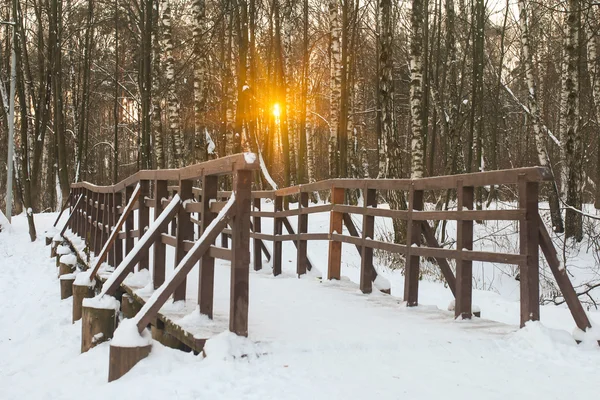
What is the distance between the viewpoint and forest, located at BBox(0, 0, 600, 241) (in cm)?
1410

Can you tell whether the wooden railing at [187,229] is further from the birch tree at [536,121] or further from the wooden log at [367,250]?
the birch tree at [536,121]

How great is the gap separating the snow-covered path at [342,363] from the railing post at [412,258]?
0.17m

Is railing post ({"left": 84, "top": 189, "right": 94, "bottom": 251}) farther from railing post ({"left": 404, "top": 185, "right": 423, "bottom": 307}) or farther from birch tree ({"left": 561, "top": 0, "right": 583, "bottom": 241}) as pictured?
birch tree ({"left": 561, "top": 0, "right": 583, "bottom": 241})

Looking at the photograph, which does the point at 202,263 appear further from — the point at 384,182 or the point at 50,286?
the point at 50,286

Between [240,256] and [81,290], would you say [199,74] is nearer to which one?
[81,290]

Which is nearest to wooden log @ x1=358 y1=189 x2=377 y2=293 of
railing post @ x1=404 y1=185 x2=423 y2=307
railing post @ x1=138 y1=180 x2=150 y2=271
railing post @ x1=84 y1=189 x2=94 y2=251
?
railing post @ x1=404 y1=185 x2=423 y2=307

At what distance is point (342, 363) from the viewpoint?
13.3 ft

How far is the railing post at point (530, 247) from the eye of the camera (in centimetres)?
477

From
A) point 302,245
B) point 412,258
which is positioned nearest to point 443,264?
point 412,258

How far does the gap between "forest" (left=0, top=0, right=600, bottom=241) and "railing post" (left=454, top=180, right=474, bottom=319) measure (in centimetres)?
377

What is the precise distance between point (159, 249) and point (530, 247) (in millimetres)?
3620

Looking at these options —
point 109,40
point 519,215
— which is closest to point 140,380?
point 519,215

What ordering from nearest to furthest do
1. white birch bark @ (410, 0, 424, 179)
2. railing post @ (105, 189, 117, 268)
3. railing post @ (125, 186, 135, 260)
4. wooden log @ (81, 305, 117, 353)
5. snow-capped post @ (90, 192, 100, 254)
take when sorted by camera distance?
wooden log @ (81, 305, 117, 353) → railing post @ (125, 186, 135, 260) → railing post @ (105, 189, 117, 268) → snow-capped post @ (90, 192, 100, 254) → white birch bark @ (410, 0, 424, 179)

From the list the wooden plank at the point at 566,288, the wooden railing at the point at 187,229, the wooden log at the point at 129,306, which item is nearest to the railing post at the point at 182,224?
the wooden railing at the point at 187,229
